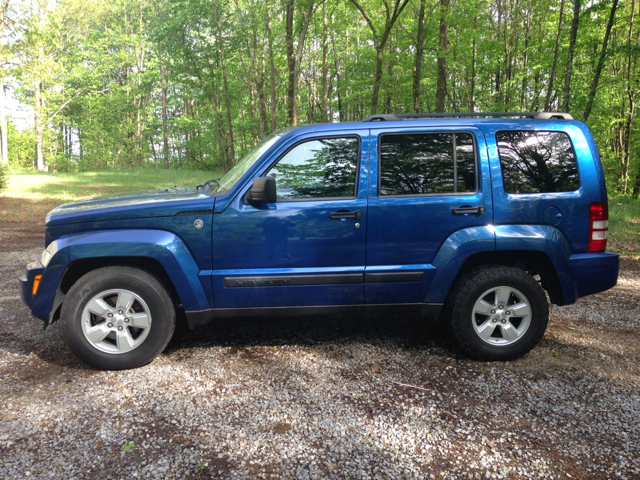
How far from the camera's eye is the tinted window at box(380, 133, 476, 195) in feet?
11.0

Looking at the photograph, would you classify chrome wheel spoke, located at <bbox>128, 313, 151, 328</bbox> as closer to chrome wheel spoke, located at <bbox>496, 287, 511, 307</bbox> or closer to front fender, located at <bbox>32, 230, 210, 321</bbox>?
front fender, located at <bbox>32, 230, 210, 321</bbox>

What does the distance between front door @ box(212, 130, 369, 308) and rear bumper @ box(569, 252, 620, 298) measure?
5.83 feet

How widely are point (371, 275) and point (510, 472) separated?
1.61 m

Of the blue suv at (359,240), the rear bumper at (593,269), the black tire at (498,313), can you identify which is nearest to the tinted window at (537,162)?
the blue suv at (359,240)

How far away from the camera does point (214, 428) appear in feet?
8.18

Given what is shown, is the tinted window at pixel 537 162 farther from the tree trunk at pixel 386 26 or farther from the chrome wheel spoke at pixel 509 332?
the tree trunk at pixel 386 26

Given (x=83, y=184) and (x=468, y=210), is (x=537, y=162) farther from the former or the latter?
(x=83, y=184)

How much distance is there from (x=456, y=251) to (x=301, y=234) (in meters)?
1.26

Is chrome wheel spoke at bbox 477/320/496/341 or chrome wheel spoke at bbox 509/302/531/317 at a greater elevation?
chrome wheel spoke at bbox 509/302/531/317

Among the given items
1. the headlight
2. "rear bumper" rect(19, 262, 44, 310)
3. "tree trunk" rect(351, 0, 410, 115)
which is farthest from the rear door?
"tree trunk" rect(351, 0, 410, 115)

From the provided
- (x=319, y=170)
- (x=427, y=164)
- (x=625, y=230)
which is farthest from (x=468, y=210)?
(x=625, y=230)

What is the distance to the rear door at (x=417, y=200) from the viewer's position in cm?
330

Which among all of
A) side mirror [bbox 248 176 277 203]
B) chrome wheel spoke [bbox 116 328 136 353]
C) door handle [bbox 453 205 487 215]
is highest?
side mirror [bbox 248 176 277 203]

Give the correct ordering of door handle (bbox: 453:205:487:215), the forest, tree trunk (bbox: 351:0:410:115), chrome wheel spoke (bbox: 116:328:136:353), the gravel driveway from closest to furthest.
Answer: the gravel driveway, chrome wheel spoke (bbox: 116:328:136:353), door handle (bbox: 453:205:487:215), tree trunk (bbox: 351:0:410:115), the forest
